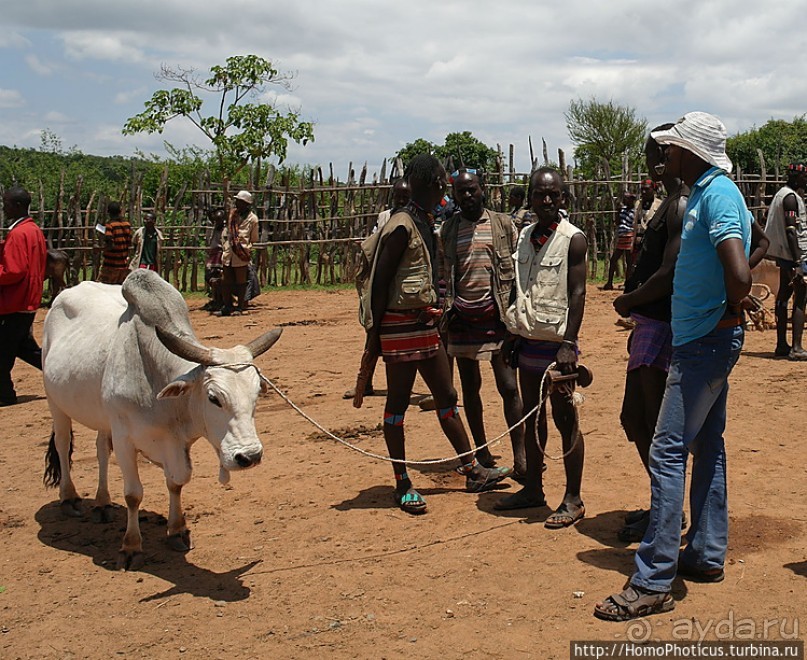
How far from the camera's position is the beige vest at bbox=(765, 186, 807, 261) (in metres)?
9.25

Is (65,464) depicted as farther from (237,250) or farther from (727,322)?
(237,250)

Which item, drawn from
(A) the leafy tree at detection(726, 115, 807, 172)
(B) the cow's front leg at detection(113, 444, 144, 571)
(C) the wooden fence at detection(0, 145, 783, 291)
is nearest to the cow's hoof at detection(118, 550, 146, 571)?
(B) the cow's front leg at detection(113, 444, 144, 571)

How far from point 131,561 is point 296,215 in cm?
1425

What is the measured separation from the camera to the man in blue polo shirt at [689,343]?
12.4 ft

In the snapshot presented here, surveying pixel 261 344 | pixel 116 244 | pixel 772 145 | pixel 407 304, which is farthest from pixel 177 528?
pixel 772 145

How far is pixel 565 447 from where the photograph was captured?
507 centimetres

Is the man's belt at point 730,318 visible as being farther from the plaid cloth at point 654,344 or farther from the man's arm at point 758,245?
the man's arm at point 758,245

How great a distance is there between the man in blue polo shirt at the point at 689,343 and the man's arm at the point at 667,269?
0.70 feet

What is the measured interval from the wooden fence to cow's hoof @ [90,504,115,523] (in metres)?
12.5

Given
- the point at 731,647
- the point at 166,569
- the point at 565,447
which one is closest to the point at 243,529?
the point at 166,569

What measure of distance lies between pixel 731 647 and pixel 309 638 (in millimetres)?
1714

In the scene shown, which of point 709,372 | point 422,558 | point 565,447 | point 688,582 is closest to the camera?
Result: point 709,372

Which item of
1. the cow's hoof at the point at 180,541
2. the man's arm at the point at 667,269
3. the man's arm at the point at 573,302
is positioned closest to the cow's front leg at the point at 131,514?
the cow's hoof at the point at 180,541

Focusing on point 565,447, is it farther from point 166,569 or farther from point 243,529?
point 166,569
